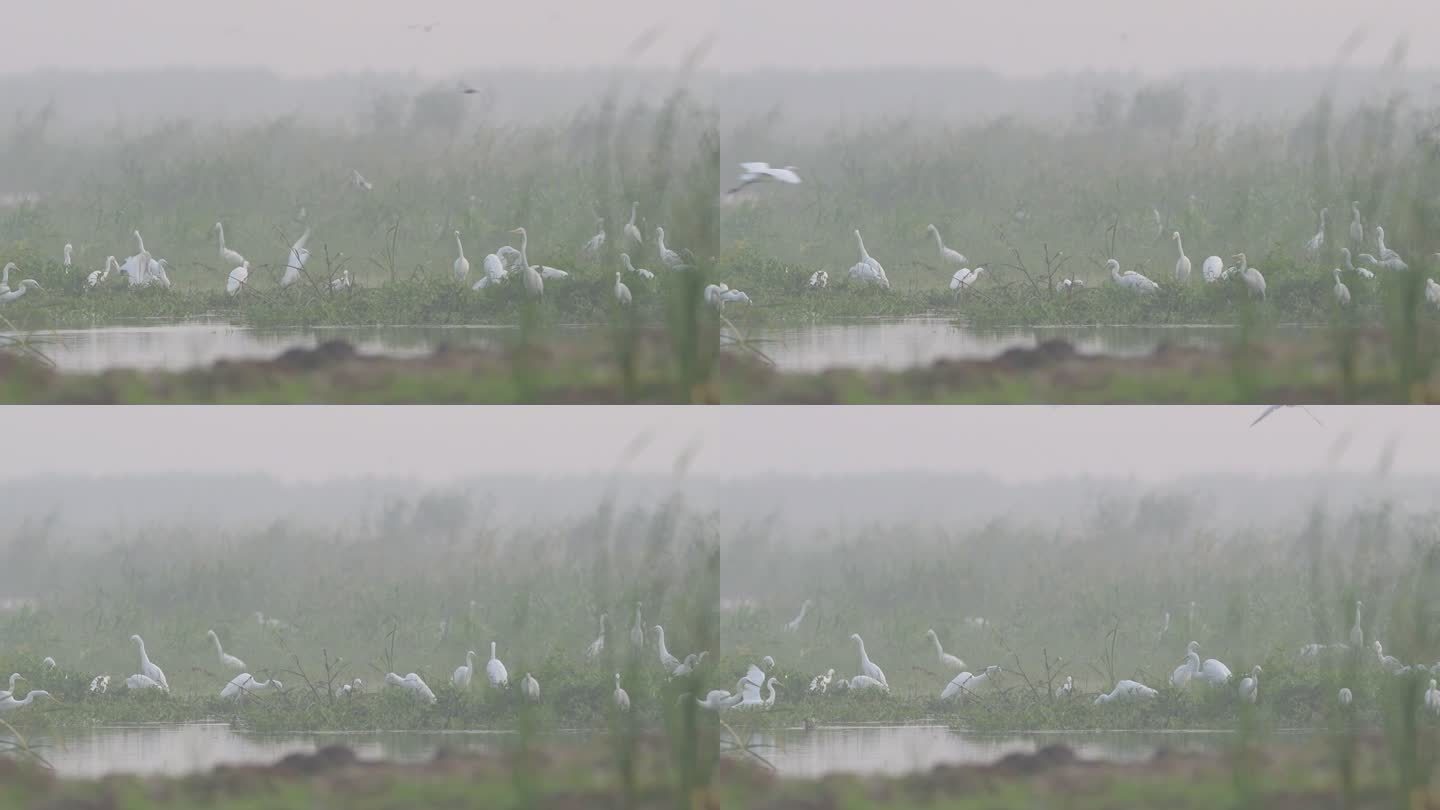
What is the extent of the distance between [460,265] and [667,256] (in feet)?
1.94

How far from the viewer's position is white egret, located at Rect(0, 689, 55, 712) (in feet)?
22.0

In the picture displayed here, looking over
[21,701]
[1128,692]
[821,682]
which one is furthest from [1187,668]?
[21,701]

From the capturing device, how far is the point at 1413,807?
6.65 m

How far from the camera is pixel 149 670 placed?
22.3ft

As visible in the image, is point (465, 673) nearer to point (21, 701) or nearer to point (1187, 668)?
point (21, 701)

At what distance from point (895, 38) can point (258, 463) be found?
217 cm

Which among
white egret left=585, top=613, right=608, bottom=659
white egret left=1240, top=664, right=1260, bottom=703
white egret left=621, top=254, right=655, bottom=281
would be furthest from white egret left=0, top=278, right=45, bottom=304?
white egret left=1240, top=664, right=1260, bottom=703

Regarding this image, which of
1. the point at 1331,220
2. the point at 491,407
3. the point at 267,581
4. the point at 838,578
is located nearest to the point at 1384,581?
the point at 1331,220

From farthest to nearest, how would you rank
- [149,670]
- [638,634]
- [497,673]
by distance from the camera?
[149,670] → [497,673] → [638,634]

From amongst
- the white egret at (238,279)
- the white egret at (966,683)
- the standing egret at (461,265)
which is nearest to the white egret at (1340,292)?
the white egret at (966,683)

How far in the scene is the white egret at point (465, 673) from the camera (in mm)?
6711

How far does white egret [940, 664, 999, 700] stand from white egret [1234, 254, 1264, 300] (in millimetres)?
1295

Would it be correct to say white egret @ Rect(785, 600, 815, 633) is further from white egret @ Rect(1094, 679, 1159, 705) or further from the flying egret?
the flying egret

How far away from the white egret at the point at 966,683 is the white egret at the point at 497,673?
124cm
